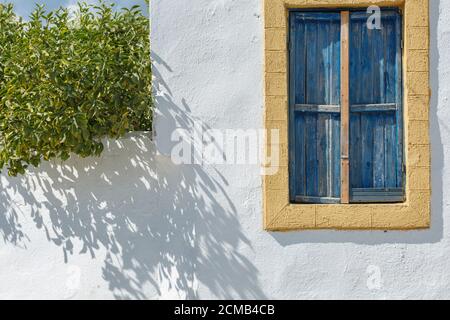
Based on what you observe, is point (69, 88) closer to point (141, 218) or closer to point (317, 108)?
point (141, 218)

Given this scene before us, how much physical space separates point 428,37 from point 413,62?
9.0 inches

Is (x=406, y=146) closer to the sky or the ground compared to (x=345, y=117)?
closer to the ground

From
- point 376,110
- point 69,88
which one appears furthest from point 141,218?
point 376,110

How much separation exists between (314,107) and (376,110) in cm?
48

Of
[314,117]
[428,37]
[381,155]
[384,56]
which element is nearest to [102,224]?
[314,117]

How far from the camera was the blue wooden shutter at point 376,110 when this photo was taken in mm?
4691

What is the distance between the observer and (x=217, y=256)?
4.68 m

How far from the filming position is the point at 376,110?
15.4 feet

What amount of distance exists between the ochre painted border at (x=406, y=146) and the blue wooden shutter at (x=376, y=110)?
93 millimetres

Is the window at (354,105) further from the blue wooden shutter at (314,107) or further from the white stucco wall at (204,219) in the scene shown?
the white stucco wall at (204,219)

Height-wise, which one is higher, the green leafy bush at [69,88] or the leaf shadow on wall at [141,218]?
the green leafy bush at [69,88]

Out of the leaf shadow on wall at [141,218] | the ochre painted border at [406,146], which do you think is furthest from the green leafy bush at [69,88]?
the ochre painted border at [406,146]

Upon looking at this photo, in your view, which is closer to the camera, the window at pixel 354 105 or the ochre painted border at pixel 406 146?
the ochre painted border at pixel 406 146

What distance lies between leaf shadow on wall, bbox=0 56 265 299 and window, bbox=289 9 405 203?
73 centimetres
